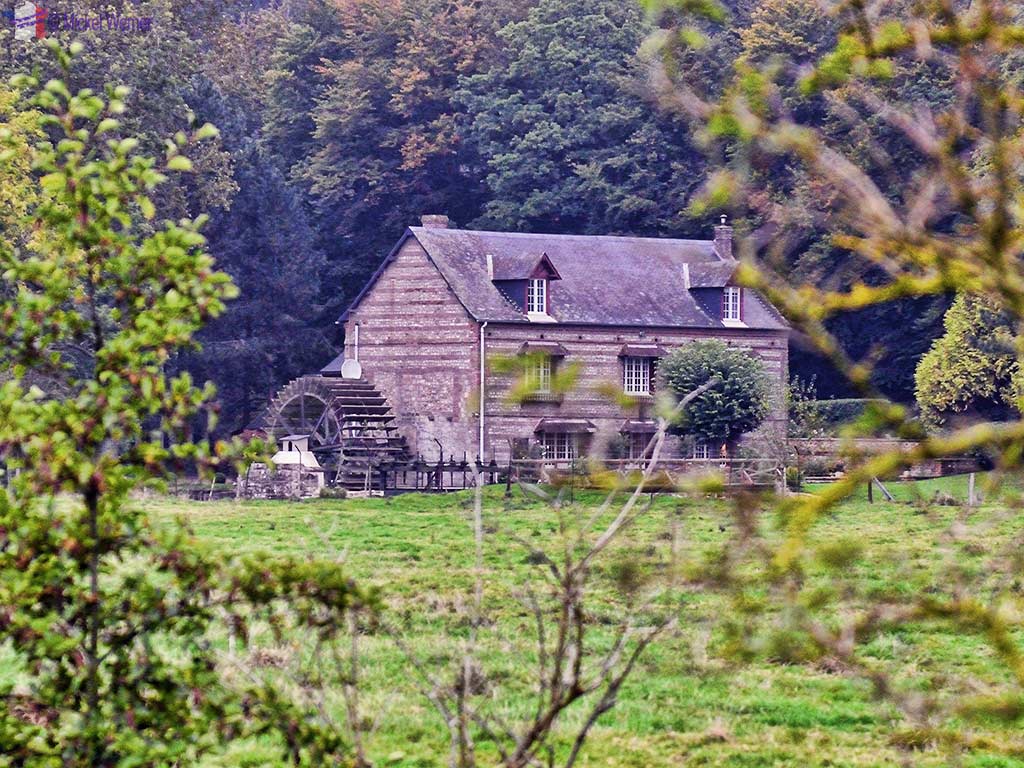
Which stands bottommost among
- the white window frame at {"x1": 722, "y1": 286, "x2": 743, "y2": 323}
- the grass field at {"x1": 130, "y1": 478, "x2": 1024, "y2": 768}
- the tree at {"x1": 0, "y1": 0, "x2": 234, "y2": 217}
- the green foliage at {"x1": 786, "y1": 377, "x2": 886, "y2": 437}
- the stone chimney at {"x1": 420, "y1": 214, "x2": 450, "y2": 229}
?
the grass field at {"x1": 130, "y1": 478, "x2": 1024, "y2": 768}

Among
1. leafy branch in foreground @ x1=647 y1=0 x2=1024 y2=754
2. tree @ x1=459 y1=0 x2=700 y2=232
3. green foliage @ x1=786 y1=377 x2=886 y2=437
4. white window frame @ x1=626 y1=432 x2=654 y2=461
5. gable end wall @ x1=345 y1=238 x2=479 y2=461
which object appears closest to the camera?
leafy branch in foreground @ x1=647 y1=0 x2=1024 y2=754

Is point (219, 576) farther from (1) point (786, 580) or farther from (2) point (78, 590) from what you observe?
(1) point (786, 580)

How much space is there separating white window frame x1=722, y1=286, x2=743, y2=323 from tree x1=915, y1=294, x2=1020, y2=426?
5741 mm

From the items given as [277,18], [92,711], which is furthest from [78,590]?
[277,18]

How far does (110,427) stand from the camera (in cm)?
607

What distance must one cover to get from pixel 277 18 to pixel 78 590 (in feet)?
235

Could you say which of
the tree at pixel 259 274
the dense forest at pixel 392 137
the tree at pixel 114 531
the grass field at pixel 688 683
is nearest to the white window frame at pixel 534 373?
the grass field at pixel 688 683

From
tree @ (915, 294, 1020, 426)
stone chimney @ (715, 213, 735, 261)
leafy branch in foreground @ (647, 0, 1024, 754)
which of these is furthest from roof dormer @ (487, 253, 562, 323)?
leafy branch in foreground @ (647, 0, 1024, 754)

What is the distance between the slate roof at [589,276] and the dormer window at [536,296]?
9.6 inches

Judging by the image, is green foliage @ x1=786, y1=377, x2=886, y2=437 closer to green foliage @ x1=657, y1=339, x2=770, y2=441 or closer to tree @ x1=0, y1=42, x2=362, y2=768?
green foliage @ x1=657, y1=339, x2=770, y2=441

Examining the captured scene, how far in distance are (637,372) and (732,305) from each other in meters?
3.91

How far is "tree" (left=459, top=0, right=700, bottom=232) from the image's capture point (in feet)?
205

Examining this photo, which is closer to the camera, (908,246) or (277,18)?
(908,246)

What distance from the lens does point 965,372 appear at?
51281 millimetres
